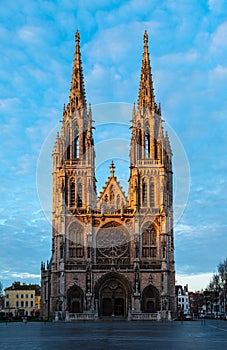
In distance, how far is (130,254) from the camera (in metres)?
75.2

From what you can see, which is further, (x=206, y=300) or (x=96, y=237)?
(x=206, y=300)

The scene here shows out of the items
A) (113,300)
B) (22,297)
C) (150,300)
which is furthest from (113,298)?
(22,297)

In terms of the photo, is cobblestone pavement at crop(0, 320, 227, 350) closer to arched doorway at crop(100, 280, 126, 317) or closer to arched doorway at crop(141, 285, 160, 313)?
arched doorway at crop(141, 285, 160, 313)

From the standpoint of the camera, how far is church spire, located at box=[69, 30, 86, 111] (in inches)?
3221

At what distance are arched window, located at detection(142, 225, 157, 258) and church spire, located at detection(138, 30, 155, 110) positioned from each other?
58.2 feet

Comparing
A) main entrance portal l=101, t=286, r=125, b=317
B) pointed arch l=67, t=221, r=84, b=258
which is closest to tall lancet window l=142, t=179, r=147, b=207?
pointed arch l=67, t=221, r=84, b=258

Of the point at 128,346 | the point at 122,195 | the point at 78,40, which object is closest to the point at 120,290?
the point at 122,195

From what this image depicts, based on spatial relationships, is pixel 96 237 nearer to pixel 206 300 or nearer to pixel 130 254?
pixel 130 254

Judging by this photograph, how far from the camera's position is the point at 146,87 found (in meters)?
83.2

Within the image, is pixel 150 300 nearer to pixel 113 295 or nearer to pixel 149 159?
pixel 113 295

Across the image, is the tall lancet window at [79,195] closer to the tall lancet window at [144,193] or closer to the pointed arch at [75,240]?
the pointed arch at [75,240]

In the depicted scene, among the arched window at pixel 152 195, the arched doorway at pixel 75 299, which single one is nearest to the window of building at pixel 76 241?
the arched doorway at pixel 75 299

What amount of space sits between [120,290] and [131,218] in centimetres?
949

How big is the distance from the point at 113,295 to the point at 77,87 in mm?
29865
